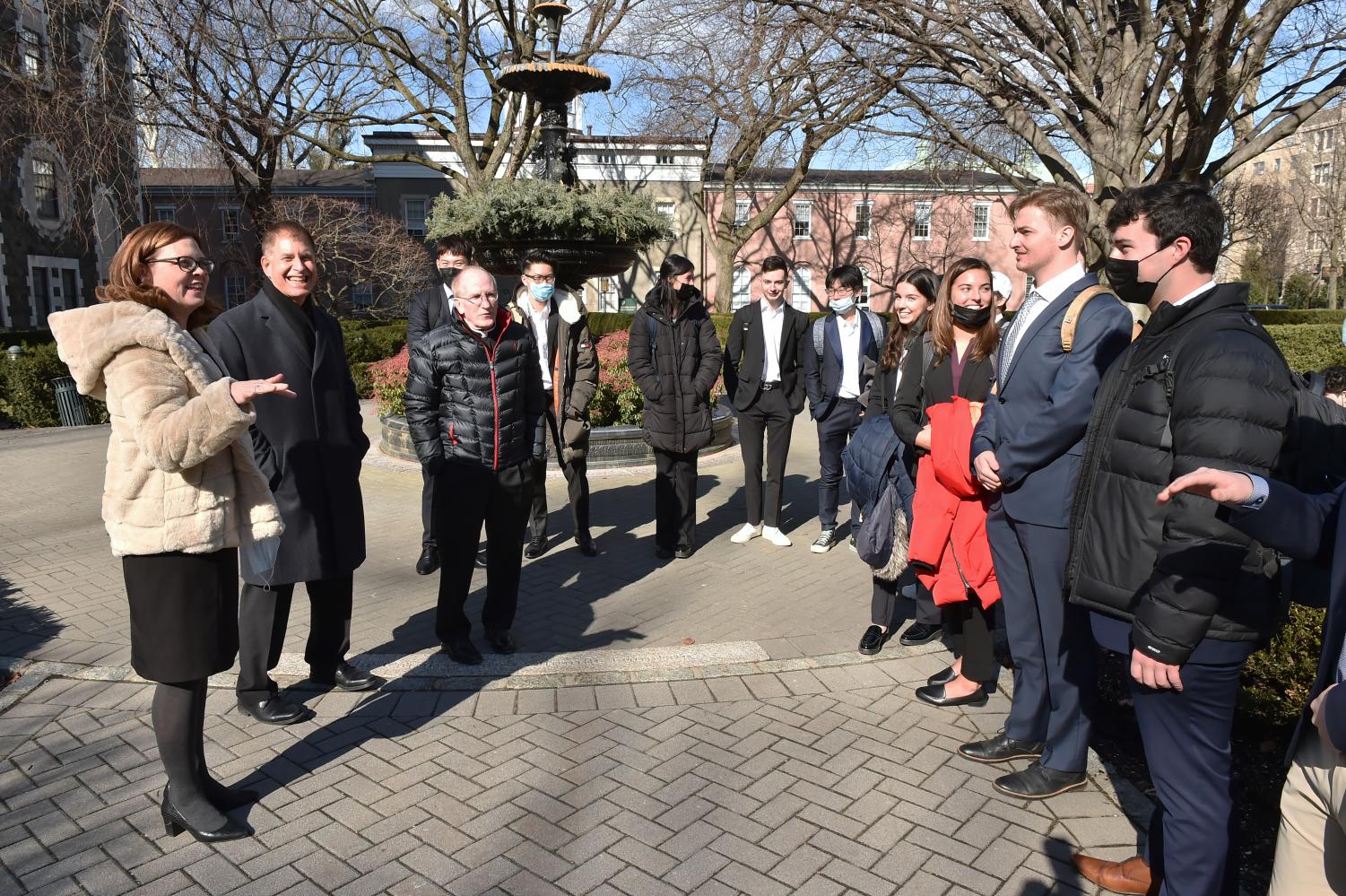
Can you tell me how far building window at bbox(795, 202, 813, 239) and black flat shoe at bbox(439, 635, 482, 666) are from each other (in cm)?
3934

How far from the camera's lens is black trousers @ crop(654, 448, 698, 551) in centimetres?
681

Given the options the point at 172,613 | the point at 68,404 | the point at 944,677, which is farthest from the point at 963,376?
the point at 68,404

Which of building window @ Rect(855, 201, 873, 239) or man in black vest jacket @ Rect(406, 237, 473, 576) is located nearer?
man in black vest jacket @ Rect(406, 237, 473, 576)

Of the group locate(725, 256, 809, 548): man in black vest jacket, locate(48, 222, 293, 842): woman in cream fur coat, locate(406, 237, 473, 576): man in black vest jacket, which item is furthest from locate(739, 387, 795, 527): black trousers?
locate(48, 222, 293, 842): woman in cream fur coat

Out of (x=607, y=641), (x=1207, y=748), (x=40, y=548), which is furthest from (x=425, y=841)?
(x=40, y=548)

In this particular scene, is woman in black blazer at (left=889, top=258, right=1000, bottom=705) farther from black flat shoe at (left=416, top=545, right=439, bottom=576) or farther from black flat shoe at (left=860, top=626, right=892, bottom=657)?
black flat shoe at (left=416, top=545, right=439, bottom=576)

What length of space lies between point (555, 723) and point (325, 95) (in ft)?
79.2

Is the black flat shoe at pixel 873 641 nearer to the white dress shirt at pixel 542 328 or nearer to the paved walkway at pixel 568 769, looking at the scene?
the paved walkway at pixel 568 769

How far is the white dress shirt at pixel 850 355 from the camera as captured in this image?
6906 millimetres

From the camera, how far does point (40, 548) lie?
707 cm

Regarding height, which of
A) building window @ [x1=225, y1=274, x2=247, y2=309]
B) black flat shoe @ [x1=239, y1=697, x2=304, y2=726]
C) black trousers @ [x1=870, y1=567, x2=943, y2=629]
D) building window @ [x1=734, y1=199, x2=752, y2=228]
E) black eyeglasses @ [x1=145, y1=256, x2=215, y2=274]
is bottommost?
black flat shoe @ [x1=239, y1=697, x2=304, y2=726]

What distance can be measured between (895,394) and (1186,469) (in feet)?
8.49

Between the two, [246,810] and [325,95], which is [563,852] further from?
[325,95]

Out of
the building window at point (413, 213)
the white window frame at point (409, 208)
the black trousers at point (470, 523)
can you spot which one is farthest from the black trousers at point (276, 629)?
the building window at point (413, 213)
